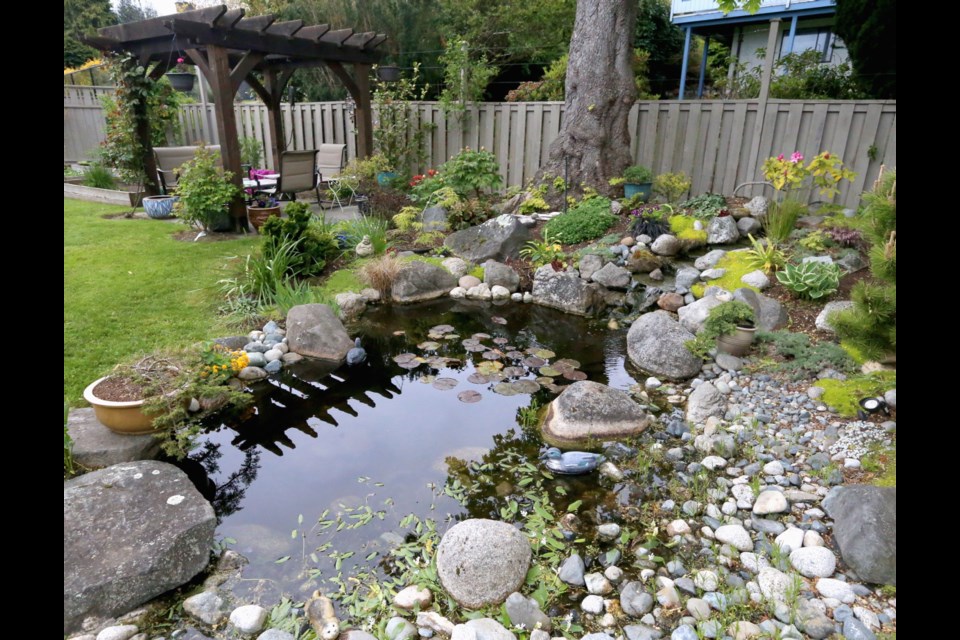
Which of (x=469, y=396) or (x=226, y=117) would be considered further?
(x=226, y=117)

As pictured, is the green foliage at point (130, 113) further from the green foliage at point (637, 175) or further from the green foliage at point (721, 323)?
the green foliage at point (721, 323)

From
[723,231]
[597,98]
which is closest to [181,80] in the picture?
[597,98]

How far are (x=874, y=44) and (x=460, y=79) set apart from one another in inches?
245

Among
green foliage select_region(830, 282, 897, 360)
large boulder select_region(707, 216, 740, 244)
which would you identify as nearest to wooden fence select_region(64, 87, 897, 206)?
large boulder select_region(707, 216, 740, 244)

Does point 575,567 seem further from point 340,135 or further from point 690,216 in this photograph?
point 340,135

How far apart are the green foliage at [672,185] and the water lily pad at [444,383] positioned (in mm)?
4093

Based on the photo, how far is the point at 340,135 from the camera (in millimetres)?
10125

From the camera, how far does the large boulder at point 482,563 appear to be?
2.13 metres

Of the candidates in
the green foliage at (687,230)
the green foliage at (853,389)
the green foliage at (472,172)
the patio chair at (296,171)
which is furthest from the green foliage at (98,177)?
the green foliage at (853,389)

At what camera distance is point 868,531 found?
2096 millimetres

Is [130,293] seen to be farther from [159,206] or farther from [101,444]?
[159,206]

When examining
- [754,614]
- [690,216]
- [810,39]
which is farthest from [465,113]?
[810,39]
